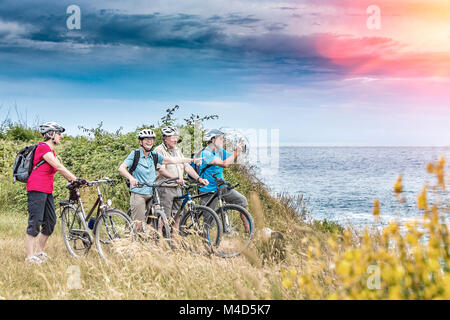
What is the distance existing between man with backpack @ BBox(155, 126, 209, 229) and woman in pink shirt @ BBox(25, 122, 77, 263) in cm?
154

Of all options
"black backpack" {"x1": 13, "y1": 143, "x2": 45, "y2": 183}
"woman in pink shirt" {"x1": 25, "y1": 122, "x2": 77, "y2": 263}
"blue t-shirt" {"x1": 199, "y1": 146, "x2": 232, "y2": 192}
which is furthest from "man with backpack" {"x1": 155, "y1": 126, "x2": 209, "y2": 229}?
"black backpack" {"x1": 13, "y1": 143, "x2": 45, "y2": 183}

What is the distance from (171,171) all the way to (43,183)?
210 cm

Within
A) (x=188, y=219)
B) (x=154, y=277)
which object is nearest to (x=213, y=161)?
(x=188, y=219)

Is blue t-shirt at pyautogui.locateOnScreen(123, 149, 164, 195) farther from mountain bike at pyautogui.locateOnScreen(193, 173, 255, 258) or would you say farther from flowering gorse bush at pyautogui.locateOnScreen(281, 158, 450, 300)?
flowering gorse bush at pyautogui.locateOnScreen(281, 158, 450, 300)

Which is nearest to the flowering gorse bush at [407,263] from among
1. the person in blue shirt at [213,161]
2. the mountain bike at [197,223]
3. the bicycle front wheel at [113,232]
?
the mountain bike at [197,223]

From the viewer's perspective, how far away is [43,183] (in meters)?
7.41

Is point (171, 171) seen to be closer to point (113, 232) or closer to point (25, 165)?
point (113, 232)

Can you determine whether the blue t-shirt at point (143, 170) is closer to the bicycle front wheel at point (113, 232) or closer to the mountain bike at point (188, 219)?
the mountain bike at point (188, 219)

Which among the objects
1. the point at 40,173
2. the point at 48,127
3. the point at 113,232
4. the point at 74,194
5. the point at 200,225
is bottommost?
the point at 113,232

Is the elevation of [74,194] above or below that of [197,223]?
above
